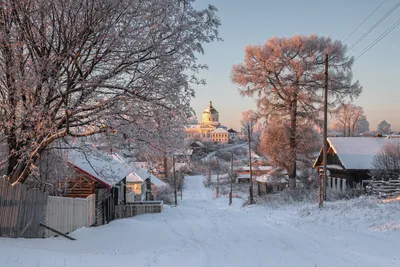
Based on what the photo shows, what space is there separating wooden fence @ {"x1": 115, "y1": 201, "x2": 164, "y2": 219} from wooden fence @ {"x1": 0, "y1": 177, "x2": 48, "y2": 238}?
15.1m

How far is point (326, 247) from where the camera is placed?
1063 centimetres

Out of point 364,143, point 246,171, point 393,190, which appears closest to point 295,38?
point 364,143

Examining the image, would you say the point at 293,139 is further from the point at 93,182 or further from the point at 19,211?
the point at 19,211

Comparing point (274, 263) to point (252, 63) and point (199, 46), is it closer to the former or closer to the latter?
point (199, 46)

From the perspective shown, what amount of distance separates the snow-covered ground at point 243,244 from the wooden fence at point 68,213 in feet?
2.39

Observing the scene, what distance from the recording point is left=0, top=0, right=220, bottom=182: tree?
8711 millimetres

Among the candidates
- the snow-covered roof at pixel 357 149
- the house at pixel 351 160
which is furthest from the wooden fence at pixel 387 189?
the snow-covered roof at pixel 357 149

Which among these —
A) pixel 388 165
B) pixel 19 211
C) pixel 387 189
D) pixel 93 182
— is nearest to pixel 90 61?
pixel 19 211

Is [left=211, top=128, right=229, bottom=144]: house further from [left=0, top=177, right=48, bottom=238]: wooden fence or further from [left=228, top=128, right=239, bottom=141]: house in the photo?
[left=0, top=177, right=48, bottom=238]: wooden fence

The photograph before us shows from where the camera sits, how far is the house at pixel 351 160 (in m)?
26.9

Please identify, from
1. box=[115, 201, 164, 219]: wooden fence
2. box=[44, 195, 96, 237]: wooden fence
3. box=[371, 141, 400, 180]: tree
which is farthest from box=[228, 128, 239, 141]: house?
box=[44, 195, 96, 237]: wooden fence

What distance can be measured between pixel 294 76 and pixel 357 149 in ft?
25.5

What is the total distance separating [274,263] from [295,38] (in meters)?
20.6

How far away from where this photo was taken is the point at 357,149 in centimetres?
2856
